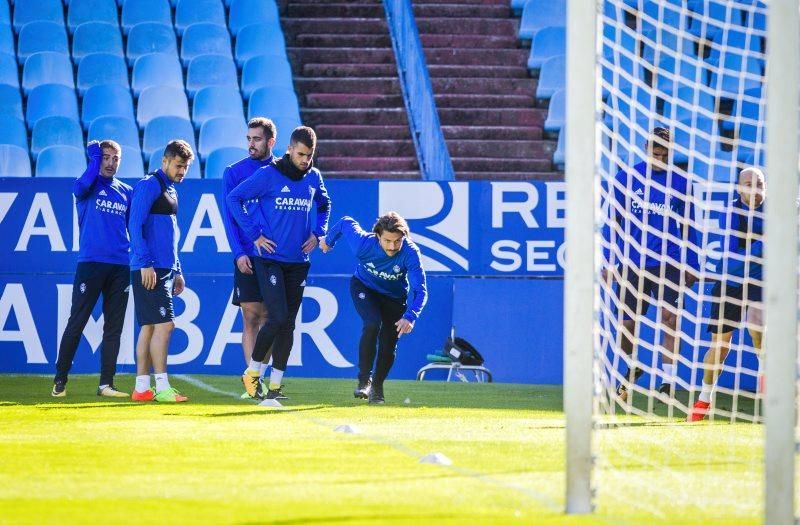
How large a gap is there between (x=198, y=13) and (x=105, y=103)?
219 centimetres

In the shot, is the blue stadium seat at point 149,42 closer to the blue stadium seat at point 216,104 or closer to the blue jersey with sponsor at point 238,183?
the blue stadium seat at point 216,104

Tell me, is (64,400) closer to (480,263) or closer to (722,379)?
(480,263)

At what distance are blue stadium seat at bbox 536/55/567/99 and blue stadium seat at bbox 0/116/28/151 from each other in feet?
19.0

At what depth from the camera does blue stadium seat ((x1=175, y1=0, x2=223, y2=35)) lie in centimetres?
1769

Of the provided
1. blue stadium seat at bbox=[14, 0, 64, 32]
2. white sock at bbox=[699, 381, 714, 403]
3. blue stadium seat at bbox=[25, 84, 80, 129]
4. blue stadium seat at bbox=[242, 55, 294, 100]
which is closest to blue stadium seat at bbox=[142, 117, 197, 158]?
blue stadium seat at bbox=[25, 84, 80, 129]

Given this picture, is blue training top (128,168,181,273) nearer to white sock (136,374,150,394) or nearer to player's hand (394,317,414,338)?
white sock (136,374,150,394)

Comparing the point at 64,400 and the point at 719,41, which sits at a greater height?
the point at 719,41

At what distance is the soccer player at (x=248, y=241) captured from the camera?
10.1 meters

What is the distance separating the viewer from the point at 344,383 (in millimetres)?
12008

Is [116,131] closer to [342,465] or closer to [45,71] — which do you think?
[45,71]

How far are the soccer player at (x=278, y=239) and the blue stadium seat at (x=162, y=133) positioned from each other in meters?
6.16

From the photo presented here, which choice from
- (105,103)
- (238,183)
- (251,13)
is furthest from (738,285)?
(251,13)

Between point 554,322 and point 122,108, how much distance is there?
20.0 feet

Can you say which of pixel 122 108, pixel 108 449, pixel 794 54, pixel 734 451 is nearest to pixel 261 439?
pixel 108 449
